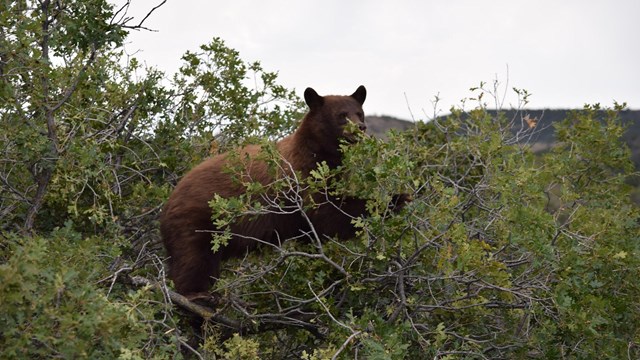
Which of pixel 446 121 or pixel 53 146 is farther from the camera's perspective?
pixel 446 121

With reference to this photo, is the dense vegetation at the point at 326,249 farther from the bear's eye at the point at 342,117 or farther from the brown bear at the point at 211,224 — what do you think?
the bear's eye at the point at 342,117

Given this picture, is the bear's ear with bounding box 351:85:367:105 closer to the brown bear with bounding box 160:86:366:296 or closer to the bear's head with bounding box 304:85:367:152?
the bear's head with bounding box 304:85:367:152

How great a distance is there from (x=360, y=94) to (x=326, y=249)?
8.27ft

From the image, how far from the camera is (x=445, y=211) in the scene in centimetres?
607

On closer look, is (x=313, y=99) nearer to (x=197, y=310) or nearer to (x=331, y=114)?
(x=331, y=114)

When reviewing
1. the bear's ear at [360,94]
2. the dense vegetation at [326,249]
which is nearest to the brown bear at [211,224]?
the dense vegetation at [326,249]

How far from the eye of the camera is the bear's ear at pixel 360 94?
9.12 meters

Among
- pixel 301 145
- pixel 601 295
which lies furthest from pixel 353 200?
pixel 601 295

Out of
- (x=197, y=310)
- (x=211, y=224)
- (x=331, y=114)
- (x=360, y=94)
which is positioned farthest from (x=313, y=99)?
(x=197, y=310)

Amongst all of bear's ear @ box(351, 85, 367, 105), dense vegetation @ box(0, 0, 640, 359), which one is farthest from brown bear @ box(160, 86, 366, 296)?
bear's ear @ box(351, 85, 367, 105)

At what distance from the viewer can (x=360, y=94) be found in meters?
9.17

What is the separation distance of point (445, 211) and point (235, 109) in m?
4.11

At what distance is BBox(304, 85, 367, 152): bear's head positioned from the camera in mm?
8398

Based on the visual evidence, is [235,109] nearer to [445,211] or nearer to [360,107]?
[360,107]
